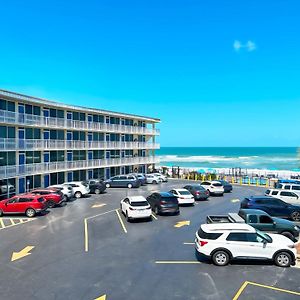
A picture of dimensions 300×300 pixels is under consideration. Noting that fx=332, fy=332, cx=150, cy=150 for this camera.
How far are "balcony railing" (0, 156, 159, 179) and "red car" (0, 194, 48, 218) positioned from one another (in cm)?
463

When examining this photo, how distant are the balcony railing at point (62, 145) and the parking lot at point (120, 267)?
9981 mm

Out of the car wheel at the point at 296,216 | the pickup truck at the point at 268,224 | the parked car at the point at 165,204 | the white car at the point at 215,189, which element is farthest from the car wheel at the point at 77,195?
the car wheel at the point at 296,216

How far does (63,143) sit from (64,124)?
88.0 inches

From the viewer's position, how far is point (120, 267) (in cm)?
1426

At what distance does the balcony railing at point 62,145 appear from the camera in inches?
1216

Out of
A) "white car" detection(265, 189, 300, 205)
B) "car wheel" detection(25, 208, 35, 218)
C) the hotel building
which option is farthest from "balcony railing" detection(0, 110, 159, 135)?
"white car" detection(265, 189, 300, 205)

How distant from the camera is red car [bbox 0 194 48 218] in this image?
25078 mm

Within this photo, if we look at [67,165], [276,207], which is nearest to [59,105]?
[67,165]

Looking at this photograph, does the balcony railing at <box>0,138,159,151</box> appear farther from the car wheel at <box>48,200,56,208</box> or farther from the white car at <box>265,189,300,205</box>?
the white car at <box>265,189,300,205</box>

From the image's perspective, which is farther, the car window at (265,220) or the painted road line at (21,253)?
the car window at (265,220)

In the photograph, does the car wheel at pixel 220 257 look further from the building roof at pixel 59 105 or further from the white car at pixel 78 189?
the building roof at pixel 59 105

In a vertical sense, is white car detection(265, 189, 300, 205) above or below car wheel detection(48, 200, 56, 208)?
above

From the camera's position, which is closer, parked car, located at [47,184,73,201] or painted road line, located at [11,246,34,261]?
painted road line, located at [11,246,34,261]

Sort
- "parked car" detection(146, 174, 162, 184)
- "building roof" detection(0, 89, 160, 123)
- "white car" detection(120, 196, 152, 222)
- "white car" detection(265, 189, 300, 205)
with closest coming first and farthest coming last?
"white car" detection(120, 196, 152, 222)
"white car" detection(265, 189, 300, 205)
"building roof" detection(0, 89, 160, 123)
"parked car" detection(146, 174, 162, 184)
